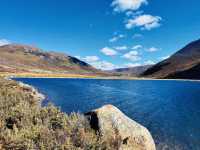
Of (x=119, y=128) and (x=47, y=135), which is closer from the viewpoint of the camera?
(x=47, y=135)

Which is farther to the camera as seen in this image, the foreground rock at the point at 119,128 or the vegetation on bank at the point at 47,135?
the foreground rock at the point at 119,128

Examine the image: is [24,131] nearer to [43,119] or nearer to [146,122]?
[43,119]

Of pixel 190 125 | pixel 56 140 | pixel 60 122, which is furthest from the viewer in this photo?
pixel 190 125

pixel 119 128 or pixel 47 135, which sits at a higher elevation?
pixel 47 135

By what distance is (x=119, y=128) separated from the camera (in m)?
14.9

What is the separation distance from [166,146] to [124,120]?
6.77m

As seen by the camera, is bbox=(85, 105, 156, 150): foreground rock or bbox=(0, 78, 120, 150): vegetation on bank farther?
bbox=(85, 105, 156, 150): foreground rock

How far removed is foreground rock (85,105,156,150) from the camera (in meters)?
14.2

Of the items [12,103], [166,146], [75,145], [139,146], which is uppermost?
Answer: [12,103]

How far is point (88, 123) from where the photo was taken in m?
14.6

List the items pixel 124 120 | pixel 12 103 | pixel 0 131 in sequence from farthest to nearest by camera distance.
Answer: pixel 12 103 → pixel 124 120 → pixel 0 131

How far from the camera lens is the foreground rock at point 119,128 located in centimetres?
1423

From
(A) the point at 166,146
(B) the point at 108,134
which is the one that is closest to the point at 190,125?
(A) the point at 166,146

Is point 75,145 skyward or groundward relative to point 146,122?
skyward
